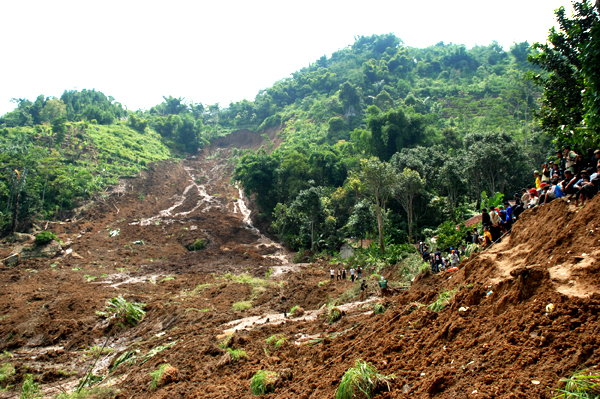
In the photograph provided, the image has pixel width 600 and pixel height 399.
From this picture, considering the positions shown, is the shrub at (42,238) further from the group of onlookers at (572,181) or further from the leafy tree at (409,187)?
the group of onlookers at (572,181)

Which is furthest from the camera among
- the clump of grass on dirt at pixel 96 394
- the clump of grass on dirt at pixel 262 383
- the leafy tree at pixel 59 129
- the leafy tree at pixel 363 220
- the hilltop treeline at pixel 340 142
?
the leafy tree at pixel 59 129

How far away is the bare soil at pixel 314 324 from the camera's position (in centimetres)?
410

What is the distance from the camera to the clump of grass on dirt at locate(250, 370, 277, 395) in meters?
6.19

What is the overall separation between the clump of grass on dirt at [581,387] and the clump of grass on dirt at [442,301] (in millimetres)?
3165

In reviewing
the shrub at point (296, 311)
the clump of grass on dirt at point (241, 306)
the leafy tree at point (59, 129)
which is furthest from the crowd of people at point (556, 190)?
the leafy tree at point (59, 129)

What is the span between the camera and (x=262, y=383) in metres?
6.28

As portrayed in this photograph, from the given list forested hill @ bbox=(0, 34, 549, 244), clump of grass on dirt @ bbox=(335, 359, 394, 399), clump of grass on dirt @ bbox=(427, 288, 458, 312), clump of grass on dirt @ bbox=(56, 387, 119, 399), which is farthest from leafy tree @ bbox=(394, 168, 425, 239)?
clump of grass on dirt @ bbox=(335, 359, 394, 399)

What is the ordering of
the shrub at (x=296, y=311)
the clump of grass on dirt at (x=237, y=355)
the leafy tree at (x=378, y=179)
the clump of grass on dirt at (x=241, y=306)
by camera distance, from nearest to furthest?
the clump of grass on dirt at (x=237, y=355), the shrub at (x=296, y=311), the clump of grass on dirt at (x=241, y=306), the leafy tree at (x=378, y=179)

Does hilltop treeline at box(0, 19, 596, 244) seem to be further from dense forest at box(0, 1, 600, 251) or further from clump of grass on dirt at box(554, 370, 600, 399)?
clump of grass on dirt at box(554, 370, 600, 399)

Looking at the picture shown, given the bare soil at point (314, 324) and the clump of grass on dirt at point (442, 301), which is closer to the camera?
the bare soil at point (314, 324)

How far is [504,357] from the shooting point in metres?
4.08

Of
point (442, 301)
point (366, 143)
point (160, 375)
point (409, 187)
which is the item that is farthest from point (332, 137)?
point (442, 301)

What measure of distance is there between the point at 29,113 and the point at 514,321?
256 feet

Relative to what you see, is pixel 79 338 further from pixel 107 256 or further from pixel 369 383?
pixel 107 256
